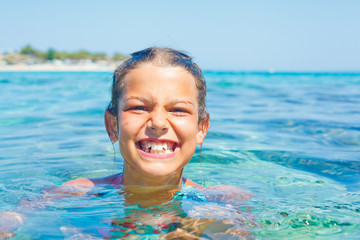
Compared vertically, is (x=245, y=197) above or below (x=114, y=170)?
above

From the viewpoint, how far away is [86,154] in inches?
184

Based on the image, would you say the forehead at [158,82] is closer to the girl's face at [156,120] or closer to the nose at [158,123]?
the girl's face at [156,120]

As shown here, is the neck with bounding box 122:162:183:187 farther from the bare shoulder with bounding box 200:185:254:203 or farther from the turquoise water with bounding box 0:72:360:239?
the bare shoulder with bounding box 200:185:254:203

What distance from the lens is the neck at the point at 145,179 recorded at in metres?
2.67

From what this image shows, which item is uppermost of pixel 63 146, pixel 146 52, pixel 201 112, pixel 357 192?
pixel 146 52

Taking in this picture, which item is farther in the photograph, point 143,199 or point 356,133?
point 356,133

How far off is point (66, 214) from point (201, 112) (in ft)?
3.90

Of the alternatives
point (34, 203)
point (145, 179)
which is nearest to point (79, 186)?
point (34, 203)

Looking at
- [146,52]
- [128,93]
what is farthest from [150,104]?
[146,52]

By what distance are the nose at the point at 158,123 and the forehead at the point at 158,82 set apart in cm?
12

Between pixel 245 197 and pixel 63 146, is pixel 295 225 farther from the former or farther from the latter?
pixel 63 146

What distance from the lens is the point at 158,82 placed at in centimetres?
255

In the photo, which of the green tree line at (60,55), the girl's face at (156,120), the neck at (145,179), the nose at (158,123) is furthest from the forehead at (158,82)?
the green tree line at (60,55)

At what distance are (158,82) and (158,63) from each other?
16 centimetres
